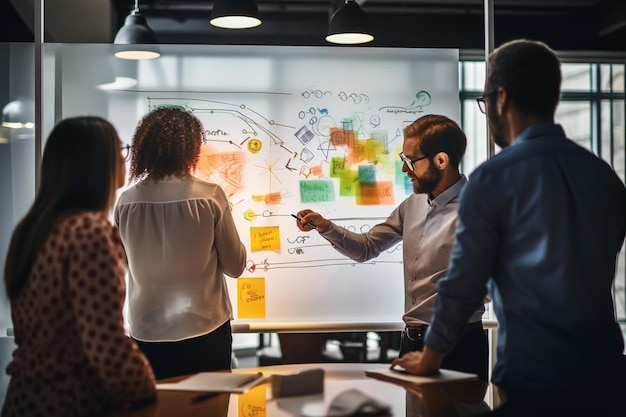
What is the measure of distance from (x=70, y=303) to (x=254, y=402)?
512mm

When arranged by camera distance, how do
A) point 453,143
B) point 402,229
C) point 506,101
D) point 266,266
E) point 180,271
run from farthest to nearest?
point 266,266 < point 402,229 < point 453,143 < point 180,271 < point 506,101

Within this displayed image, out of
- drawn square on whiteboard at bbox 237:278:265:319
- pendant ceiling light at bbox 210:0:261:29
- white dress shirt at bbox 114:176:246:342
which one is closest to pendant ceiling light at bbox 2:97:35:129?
pendant ceiling light at bbox 210:0:261:29

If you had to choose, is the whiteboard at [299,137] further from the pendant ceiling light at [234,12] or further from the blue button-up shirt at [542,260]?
the blue button-up shirt at [542,260]

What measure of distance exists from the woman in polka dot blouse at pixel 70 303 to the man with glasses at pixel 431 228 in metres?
1.35

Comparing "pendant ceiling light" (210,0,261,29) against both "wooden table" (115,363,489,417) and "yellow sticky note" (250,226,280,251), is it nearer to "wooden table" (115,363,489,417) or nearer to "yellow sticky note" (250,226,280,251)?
"yellow sticky note" (250,226,280,251)

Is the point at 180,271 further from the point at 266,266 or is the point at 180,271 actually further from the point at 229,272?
the point at 266,266

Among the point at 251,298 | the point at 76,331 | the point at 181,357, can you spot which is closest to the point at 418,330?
the point at 181,357

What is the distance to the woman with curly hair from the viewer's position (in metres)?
2.67

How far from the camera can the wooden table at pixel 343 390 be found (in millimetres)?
1671

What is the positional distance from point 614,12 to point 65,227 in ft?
20.4

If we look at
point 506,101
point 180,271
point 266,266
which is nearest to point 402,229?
point 266,266

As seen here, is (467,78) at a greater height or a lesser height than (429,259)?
greater

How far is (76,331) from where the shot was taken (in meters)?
1.58

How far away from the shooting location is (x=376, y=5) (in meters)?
6.74
